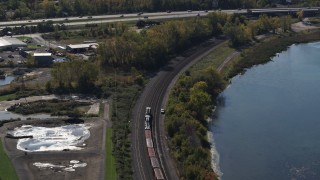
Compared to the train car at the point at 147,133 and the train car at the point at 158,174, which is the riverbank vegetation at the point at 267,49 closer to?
the train car at the point at 147,133

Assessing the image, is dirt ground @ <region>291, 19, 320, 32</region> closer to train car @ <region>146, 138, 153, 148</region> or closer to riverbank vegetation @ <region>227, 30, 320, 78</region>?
riverbank vegetation @ <region>227, 30, 320, 78</region>

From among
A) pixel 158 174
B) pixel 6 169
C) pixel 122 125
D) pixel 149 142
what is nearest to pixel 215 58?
pixel 122 125

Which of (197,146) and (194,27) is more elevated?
(194,27)

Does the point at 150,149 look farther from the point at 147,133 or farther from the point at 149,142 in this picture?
the point at 147,133

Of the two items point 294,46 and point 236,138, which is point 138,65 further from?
point 294,46

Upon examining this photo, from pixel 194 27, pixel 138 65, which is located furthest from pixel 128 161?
pixel 194 27


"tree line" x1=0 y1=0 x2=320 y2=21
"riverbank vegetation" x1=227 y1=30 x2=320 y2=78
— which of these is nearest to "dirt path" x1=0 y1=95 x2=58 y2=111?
"riverbank vegetation" x1=227 y1=30 x2=320 y2=78

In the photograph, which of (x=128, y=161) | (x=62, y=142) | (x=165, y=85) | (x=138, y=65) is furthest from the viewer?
(x=138, y=65)

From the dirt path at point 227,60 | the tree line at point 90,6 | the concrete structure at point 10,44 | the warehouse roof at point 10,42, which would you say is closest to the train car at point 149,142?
the dirt path at point 227,60
